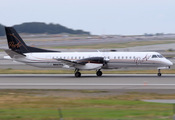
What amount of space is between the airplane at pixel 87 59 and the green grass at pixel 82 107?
938 cm

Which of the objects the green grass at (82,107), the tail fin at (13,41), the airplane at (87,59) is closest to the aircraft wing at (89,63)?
the airplane at (87,59)

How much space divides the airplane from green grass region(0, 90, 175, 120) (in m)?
9.38

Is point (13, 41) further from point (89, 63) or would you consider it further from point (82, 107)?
point (82, 107)

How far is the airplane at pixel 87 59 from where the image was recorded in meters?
29.2

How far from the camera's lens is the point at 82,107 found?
46.6ft

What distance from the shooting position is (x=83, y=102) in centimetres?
1586

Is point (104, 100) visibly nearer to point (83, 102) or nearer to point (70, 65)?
point (83, 102)

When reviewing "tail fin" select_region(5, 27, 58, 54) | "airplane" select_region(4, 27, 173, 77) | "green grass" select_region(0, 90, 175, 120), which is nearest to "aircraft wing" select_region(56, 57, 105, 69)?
"airplane" select_region(4, 27, 173, 77)

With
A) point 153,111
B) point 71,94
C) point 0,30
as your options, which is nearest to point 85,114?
point 153,111

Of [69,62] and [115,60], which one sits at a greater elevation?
[115,60]

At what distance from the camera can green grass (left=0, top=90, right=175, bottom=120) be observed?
37.0ft

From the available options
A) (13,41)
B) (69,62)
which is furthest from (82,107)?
(13,41)

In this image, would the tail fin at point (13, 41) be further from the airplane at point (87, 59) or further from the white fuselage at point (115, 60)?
the white fuselage at point (115, 60)

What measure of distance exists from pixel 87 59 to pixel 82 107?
50.6ft
